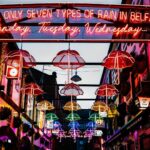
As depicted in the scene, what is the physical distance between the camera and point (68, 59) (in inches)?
454

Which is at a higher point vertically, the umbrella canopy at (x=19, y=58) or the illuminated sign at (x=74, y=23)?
the umbrella canopy at (x=19, y=58)

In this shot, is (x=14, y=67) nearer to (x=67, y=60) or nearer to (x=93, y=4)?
(x=67, y=60)

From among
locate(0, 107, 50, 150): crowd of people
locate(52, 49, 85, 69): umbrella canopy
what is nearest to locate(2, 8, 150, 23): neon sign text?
locate(52, 49, 85, 69): umbrella canopy

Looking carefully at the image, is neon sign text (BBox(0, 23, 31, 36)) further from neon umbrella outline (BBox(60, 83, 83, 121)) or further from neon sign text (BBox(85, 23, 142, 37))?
neon umbrella outline (BBox(60, 83, 83, 121))

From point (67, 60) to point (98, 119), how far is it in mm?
17572

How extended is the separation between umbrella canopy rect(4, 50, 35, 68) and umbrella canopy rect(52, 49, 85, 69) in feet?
4.19

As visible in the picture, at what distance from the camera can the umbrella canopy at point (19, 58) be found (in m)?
12.3

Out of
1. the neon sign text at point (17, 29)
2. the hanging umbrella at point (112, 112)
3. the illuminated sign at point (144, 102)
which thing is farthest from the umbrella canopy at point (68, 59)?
the hanging umbrella at point (112, 112)

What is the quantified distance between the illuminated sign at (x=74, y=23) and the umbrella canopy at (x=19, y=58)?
3.89 m

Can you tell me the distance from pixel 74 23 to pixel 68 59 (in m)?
3.28

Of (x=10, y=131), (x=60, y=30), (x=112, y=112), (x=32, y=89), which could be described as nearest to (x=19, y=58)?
(x=60, y=30)

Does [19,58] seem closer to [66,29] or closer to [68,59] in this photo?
[68,59]

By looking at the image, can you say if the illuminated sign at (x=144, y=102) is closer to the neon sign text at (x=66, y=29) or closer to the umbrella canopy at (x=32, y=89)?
the neon sign text at (x=66, y=29)

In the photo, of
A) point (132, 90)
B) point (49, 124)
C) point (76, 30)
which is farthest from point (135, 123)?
point (49, 124)
